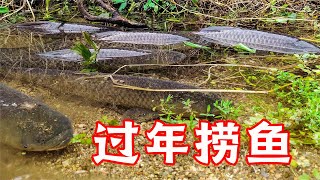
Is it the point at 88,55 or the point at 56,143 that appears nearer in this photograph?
the point at 56,143

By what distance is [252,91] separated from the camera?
12.4 ft

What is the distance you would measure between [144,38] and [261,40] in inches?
55.9

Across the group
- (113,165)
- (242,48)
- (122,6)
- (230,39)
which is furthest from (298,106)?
(122,6)

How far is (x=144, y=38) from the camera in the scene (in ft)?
16.6

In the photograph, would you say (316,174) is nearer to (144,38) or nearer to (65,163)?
(65,163)

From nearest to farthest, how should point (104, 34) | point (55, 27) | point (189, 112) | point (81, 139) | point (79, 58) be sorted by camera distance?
1. point (81, 139)
2. point (189, 112)
3. point (79, 58)
4. point (104, 34)
5. point (55, 27)

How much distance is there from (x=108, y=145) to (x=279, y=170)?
125 centimetres

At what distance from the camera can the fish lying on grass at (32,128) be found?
9.35ft

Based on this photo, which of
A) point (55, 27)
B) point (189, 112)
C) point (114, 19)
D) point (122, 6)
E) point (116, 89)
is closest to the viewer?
point (189, 112)

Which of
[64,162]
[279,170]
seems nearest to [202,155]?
[279,170]

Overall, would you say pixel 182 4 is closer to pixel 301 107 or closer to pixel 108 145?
pixel 301 107

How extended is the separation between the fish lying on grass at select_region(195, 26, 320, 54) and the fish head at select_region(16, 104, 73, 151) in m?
2.74

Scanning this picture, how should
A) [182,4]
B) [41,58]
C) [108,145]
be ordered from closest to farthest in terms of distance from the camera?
[108,145] → [41,58] → [182,4]

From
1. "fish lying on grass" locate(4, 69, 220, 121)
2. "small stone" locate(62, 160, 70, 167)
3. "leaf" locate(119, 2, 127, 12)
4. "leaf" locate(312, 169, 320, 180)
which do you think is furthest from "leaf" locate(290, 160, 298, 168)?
"leaf" locate(119, 2, 127, 12)
